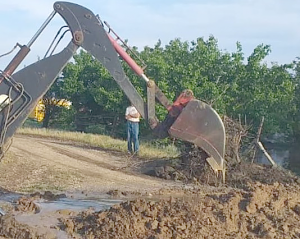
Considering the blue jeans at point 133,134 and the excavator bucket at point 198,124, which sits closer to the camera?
the excavator bucket at point 198,124

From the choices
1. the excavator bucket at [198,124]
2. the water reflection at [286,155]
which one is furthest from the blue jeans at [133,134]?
the water reflection at [286,155]

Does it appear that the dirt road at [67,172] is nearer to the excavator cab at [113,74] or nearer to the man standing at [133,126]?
the man standing at [133,126]

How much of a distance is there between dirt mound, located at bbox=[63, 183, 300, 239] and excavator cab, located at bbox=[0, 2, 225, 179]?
94 centimetres

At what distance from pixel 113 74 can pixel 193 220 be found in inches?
105

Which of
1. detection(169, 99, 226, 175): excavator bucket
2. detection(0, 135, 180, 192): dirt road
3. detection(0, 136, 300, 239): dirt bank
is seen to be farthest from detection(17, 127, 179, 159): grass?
detection(169, 99, 226, 175): excavator bucket

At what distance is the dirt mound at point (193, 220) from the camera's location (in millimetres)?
8406

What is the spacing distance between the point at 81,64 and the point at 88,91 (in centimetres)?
222

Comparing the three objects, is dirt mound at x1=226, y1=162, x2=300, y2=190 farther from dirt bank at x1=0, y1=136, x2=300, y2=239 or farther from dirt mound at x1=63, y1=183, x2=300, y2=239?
dirt mound at x1=63, y1=183, x2=300, y2=239

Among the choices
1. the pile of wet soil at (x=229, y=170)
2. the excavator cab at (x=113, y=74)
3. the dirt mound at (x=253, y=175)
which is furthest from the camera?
the dirt mound at (x=253, y=175)

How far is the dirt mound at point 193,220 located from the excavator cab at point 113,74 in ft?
3.08

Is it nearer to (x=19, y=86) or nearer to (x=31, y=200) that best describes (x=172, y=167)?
(x=31, y=200)

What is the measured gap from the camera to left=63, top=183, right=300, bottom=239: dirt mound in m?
8.41

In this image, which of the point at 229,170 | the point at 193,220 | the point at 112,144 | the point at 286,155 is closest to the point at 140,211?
the point at 193,220

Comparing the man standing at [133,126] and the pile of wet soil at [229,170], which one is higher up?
the man standing at [133,126]
